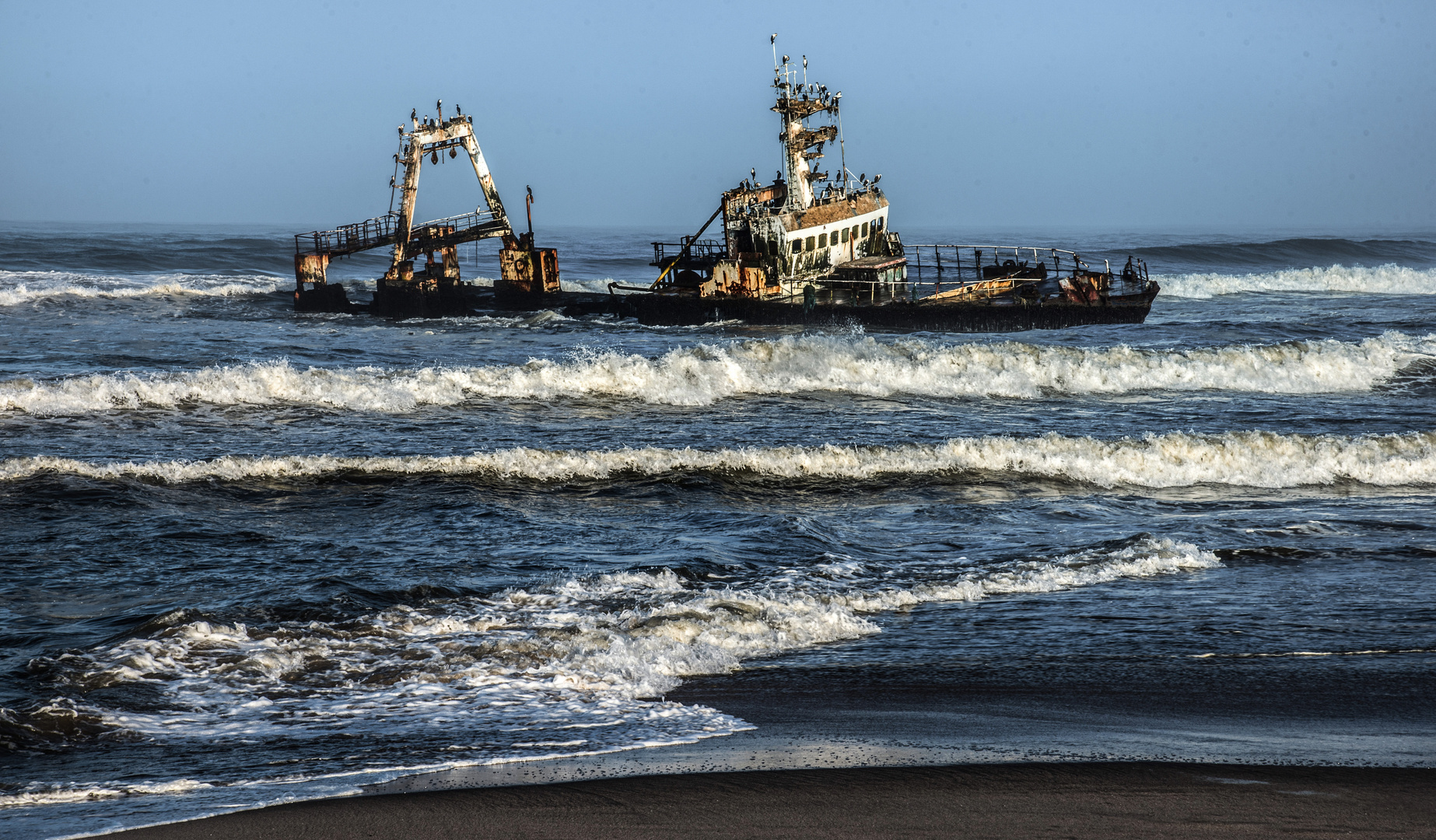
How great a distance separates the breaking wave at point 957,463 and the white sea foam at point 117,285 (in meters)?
26.7

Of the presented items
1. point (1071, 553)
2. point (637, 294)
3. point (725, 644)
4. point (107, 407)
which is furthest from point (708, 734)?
point (637, 294)

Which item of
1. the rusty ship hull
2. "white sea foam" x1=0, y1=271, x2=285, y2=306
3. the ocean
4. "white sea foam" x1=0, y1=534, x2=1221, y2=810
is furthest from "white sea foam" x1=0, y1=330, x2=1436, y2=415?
"white sea foam" x1=0, y1=271, x2=285, y2=306

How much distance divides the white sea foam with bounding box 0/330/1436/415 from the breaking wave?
4757 mm

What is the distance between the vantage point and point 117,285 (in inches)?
1608

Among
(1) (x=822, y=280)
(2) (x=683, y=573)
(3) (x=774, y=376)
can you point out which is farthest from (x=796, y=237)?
(2) (x=683, y=573)

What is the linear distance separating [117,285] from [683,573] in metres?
40.0

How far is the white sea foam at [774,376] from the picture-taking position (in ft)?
55.3

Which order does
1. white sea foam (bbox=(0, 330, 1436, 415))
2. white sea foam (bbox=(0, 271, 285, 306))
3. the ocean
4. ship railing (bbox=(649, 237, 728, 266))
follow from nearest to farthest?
the ocean, white sea foam (bbox=(0, 330, 1436, 415)), ship railing (bbox=(649, 237, 728, 266)), white sea foam (bbox=(0, 271, 285, 306))

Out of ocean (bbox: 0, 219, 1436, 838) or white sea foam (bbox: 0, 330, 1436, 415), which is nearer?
ocean (bbox: 0, 219, 1436, 838)

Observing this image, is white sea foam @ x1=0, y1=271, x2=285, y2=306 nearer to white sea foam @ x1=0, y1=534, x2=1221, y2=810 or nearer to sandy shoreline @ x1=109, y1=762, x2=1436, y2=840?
white sea foam @ x1=0, y1=534, x2=1221, y2=810

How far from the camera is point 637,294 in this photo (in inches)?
1297

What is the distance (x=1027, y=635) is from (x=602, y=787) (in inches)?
129

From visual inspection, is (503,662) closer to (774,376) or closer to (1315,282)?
(774,376)

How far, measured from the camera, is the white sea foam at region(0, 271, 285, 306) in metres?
35.4
